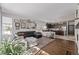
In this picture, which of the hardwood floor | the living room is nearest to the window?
the living room

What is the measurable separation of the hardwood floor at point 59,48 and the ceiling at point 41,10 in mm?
437

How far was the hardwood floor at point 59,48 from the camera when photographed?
2.14 meters

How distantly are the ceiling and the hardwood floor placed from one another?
0.44m

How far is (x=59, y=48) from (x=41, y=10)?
30.2 inches

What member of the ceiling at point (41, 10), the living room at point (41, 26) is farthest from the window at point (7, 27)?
the ceiling at point (41, 10)

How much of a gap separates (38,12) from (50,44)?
2.06 feet

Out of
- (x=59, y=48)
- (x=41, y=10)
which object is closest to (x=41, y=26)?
(x=41, y=10)

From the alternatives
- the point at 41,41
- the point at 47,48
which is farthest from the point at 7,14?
the point at 47,48

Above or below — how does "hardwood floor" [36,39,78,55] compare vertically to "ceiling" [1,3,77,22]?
below

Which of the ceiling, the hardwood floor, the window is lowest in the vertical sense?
the hardwood floor

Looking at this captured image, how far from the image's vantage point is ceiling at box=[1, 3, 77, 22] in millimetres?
2115

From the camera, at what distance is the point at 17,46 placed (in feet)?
7.04

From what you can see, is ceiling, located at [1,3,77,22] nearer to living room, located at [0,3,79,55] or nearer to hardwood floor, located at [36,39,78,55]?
living room, located at [0,3,79,55]

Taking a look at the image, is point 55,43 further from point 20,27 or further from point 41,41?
point 20,27
